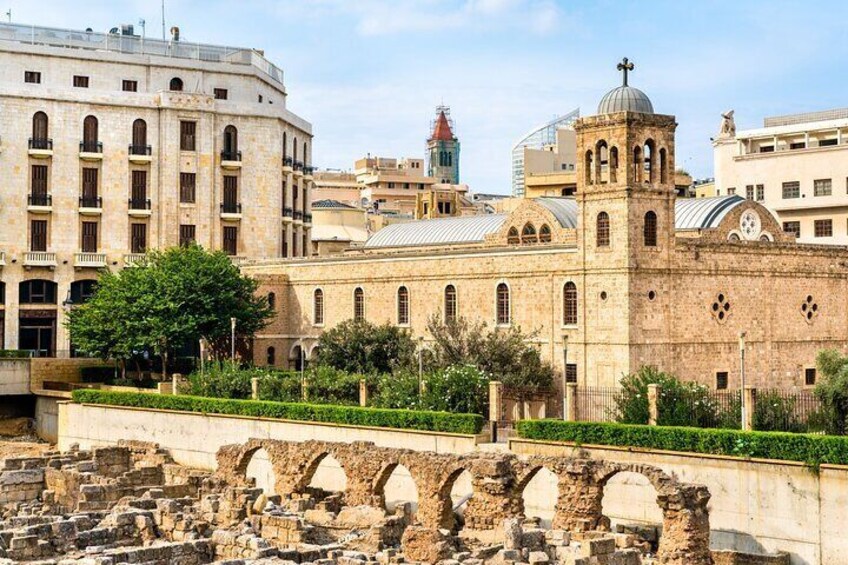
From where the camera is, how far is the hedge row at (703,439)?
33562 millimetres

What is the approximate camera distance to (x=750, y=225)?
55.5 meters

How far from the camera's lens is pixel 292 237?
77.2m

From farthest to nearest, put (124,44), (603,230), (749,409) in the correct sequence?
1. (124,44)
2. (603,230)
3. (749,409)

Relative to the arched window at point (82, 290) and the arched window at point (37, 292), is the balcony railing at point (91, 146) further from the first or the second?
the arched window at point (37, 292)

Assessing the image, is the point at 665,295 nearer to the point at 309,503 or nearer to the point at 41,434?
the point at 309,503

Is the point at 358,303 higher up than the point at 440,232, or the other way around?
the point at 440,232

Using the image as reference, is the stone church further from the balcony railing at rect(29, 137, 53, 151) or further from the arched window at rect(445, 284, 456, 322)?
the balcony railing at rect(29, 137, 53, 151)

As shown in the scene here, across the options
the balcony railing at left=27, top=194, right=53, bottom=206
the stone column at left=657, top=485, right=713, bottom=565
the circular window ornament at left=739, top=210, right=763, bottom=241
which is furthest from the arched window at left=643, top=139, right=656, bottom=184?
the balcony railing at left=27, top=194, right=53, bottom=206

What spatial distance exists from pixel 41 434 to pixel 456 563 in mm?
36589

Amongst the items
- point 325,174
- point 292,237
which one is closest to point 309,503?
point 292,237

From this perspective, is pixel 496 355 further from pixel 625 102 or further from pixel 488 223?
pixel 488 223

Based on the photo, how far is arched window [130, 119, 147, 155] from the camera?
70.7 m

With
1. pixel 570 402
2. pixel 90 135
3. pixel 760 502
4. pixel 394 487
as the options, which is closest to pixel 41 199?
pixel 90 135

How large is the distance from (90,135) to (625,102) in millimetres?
31741
